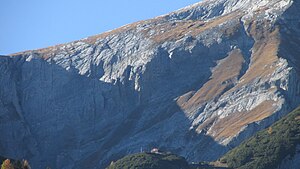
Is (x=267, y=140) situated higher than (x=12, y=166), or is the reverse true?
(x=12, y=166)

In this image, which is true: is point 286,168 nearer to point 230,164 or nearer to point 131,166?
point 230,164

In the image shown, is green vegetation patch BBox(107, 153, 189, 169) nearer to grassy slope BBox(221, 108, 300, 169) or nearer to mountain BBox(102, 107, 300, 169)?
mountain BBox(102, 107, 300, 169)

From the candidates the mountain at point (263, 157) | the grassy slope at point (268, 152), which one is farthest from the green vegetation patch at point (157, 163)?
the grassy slope at point (268, 152)

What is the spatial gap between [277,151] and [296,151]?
471 centimetres

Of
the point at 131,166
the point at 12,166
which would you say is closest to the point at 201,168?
the point at 131,166

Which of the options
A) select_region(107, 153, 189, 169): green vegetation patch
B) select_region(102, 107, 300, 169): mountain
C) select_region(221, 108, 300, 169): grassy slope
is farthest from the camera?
select_region(107, 153, 189, 169): green vegetation patch

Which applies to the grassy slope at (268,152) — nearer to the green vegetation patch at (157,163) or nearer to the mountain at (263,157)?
the mountain at (263,157)

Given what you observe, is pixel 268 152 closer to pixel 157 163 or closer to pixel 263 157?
pixel 263 157

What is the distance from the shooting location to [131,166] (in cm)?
19612

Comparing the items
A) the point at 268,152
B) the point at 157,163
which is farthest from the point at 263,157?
the point at 157,163

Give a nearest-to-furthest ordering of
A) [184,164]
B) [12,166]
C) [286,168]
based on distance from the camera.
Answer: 1. [12,166]
2. [286,168]
3. [184,164]

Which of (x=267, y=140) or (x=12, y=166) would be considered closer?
(x=12, y=166)

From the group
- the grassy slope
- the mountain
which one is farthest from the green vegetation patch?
the grassy slope

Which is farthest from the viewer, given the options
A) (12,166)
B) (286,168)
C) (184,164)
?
(184,164)
